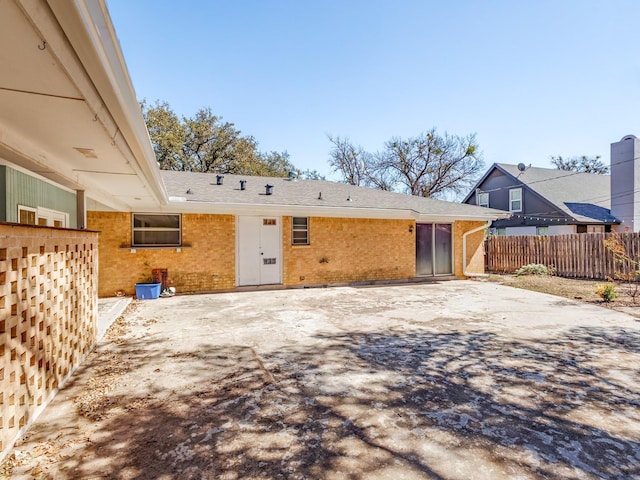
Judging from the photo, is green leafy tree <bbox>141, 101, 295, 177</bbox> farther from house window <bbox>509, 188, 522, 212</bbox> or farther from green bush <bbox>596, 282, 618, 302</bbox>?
green bush <bbox>596, 282, 618, 302</bbox>

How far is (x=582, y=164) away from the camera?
34031 millimetres

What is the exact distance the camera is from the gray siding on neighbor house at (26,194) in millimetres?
3906

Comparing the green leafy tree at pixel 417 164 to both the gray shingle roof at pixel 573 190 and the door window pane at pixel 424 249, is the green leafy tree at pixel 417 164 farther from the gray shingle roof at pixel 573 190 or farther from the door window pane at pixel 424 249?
the door window pane at pixel 424 249

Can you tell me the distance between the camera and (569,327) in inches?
219

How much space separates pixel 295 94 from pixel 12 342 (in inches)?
564

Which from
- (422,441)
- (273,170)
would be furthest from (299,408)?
(273,170)

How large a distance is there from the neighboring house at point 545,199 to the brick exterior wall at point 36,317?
19.8m

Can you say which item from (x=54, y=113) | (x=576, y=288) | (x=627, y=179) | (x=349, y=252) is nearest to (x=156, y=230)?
(x=349, y=252)

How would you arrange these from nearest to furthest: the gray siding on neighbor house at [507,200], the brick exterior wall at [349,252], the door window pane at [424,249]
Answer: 1. the brick exterior wall at [349,252]
2. the door window pane at [424,249]
3. the gray siding on neighbor house at [507,200]

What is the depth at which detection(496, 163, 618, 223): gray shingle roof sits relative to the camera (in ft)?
60.4

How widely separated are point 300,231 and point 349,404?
775 centimetres

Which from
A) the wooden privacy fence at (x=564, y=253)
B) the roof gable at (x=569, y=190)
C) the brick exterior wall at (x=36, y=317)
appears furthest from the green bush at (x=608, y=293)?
the roof gable at (x=569, y=190)

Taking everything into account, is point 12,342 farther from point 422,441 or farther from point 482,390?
point 482,390

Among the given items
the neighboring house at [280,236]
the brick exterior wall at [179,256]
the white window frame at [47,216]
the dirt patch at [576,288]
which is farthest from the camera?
the neighboring house at [280,236]
